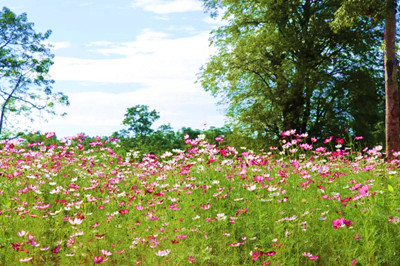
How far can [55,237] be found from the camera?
5914 mm

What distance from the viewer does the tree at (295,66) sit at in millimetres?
18906

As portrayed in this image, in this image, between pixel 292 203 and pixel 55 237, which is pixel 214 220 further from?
pixel 55 237

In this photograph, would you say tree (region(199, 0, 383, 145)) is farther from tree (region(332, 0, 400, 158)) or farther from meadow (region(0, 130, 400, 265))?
meadow (region(0, 130, 400, 265))

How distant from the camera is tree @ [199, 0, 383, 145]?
18.9 meters

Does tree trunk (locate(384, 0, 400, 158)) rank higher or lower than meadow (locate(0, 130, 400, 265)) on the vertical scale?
higher

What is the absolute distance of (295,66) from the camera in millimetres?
18547

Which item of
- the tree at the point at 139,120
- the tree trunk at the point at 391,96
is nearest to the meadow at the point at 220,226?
the tree trunk at the point at 391,96

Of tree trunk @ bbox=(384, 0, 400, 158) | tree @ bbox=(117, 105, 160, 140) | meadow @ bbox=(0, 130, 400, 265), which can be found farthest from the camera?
tree @ bbox=(117, 105, 160, 140)

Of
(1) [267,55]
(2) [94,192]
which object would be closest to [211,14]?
(1) [267,55]

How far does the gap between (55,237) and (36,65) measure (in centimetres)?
2580

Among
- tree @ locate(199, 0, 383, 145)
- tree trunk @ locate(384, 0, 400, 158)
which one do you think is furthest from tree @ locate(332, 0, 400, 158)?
tree @ locate(199, 0, 383, 145)

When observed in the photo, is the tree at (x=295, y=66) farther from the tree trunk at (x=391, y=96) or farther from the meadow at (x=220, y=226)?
the meadow at (x=220, y=226)

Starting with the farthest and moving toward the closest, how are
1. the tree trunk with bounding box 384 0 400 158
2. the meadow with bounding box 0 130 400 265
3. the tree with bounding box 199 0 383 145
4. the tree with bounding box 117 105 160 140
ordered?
1. the tree with bounding box 117 105 160 140
2. the tree with bounding box 199 0 383 145
3. the tree trunk with bounding box 384 0 400 158
4. the meadow with bounding box 0 130 400 265

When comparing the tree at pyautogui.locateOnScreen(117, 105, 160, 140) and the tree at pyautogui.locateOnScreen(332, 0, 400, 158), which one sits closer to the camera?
the tree at pyautogui.locateOnScreen(332, 0, 400, 158)
